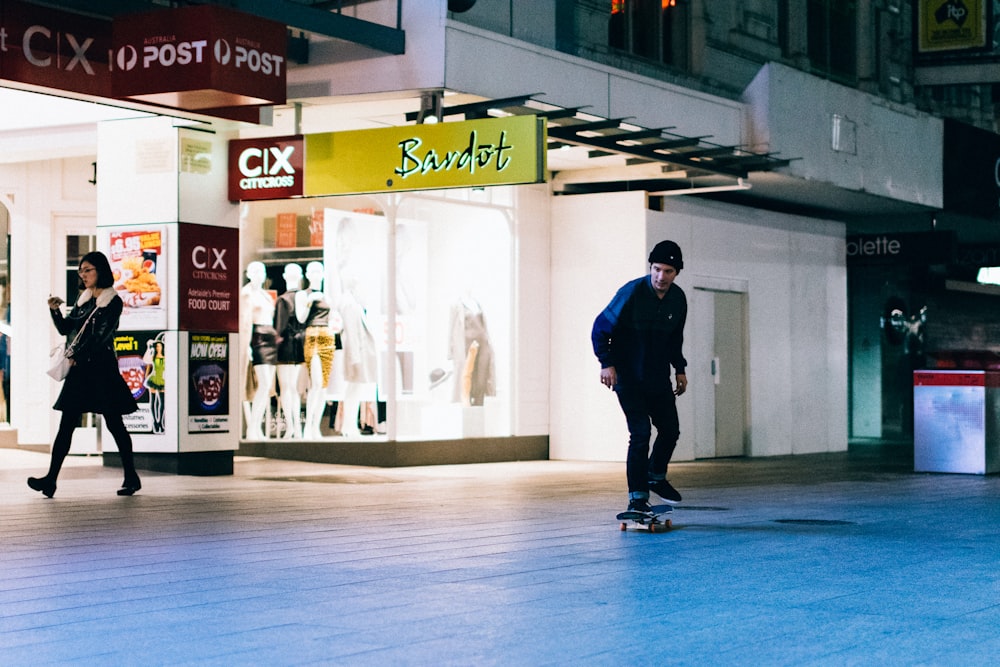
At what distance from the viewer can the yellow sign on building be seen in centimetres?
2288

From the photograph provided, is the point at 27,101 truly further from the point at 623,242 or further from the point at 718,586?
the point at 718,586

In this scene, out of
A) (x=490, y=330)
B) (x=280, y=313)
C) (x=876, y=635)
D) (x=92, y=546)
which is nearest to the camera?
(x=876, y=635)

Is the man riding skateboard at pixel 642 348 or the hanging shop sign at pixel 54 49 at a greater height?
the hanging shop sign at pixel 54 49

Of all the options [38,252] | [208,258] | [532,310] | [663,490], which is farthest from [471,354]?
[663,490]

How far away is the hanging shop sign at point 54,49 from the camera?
1117 centimetres

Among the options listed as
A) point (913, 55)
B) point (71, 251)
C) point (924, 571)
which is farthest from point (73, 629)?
point (913, 55)

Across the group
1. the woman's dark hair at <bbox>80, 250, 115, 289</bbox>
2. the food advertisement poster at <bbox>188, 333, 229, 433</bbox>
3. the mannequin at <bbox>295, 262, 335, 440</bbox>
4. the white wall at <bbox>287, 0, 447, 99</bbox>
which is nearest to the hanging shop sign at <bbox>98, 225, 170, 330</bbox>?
the food advertisement poster at <bbox>188, 333, 229, 433</bbox>

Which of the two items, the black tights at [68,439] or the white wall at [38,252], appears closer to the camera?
the black tights at [68,439]

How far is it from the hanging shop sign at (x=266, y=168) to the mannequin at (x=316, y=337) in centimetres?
200

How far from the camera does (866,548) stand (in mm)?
8445

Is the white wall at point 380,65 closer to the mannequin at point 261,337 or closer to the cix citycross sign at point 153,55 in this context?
the cix citycross sign at point 153,55

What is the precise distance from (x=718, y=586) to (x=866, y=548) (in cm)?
195

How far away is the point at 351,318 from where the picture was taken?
16.7 m

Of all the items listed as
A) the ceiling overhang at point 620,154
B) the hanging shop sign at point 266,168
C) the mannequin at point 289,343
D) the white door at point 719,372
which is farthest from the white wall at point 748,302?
the hanging shop sign at point 266,168
